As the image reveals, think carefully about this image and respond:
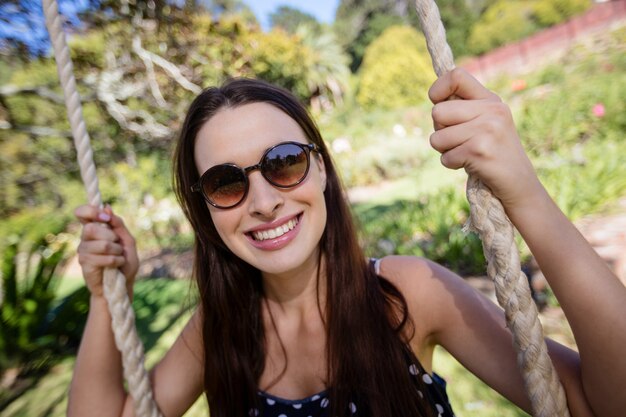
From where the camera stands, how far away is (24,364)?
13.3 feet

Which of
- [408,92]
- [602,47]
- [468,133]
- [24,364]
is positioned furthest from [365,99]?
[468,133]

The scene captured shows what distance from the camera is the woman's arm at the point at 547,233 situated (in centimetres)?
77

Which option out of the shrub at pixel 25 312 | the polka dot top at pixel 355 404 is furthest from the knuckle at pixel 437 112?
the shrub at pixel 25 312

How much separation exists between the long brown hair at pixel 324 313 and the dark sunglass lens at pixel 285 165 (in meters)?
0.23

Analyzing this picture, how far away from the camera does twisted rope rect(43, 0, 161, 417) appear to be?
47.4 inches

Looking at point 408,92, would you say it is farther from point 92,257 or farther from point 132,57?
point 92,257

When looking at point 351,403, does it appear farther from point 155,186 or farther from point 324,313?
point 155,186

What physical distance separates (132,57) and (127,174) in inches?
295

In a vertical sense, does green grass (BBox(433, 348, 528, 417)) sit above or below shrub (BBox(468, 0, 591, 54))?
below

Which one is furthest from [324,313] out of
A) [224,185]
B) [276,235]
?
[224,185]

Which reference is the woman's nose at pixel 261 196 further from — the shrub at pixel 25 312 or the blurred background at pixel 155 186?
the shrub at pixel 25 312

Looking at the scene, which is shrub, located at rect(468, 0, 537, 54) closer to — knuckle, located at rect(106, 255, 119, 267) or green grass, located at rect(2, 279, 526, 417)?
green grass, located at rect(2, 279, 526, 417)

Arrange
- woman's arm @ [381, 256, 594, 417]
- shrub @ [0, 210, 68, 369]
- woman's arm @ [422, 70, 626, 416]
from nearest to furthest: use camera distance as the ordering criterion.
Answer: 1. woman's arm @ [422, 70, 626, 416]
2. woman's arm @ [381, 256, 594, 417]
3. shrub @ [0, 210, 68, 369]

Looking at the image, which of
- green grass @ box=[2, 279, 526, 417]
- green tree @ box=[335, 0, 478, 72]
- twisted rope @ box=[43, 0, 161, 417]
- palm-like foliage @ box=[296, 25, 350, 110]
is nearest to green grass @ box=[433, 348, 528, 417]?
green grass @ box=[2, 279, 526, 417]
